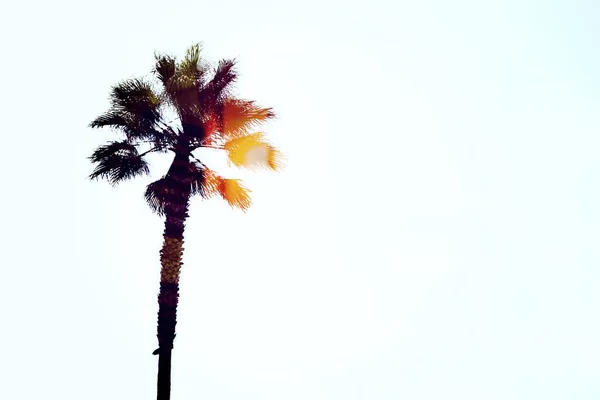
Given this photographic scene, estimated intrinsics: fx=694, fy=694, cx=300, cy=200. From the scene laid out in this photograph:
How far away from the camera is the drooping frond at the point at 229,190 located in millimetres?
19203

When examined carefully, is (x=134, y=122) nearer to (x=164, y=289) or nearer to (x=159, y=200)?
(x=159, y=200)

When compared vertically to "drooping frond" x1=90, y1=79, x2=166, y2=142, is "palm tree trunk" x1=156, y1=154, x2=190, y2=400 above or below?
below

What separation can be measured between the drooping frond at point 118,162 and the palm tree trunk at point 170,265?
1233 mm

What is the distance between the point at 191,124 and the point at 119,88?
2196 millimetres

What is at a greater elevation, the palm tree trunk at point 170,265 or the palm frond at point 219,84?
the palm frond at point 219,84

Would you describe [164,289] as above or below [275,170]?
below

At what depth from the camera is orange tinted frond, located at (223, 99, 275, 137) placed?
18.9 metres

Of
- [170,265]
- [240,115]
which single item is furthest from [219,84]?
[170,265]

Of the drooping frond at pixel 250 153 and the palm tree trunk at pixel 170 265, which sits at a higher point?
the drooping frond at pixel 250 153

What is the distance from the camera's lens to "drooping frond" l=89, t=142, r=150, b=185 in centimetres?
1894

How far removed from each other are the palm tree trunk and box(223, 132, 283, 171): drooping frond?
1.40 m

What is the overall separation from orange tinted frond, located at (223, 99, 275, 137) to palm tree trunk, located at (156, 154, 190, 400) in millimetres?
1498

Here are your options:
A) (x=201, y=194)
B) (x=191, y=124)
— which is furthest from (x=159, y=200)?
(x=191, y=124)

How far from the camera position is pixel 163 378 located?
1698cm
